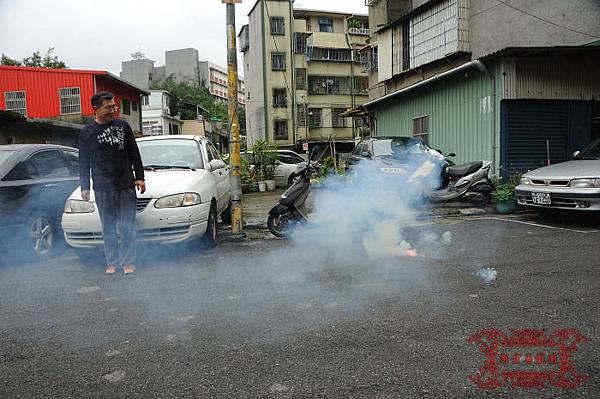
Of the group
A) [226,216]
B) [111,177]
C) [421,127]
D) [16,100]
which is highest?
[16,100]

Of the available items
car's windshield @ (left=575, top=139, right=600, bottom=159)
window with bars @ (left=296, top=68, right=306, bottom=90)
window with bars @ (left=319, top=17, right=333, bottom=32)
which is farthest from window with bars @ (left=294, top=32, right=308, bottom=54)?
car's windshield @ (left=575, top=139, right=600, bottom=159)

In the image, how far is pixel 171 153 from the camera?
22.1 feet

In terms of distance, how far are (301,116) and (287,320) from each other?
32.7 metres

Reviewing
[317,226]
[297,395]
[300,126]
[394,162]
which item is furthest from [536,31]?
[300,126]

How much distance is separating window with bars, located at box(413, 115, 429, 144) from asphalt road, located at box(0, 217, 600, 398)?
28.0 ft

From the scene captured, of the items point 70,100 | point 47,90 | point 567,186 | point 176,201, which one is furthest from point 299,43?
point 176,201

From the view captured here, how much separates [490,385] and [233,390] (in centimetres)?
134

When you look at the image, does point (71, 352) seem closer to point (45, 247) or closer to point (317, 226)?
point (45, 247)

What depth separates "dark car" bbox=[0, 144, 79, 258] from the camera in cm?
550

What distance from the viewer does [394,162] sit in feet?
30.2

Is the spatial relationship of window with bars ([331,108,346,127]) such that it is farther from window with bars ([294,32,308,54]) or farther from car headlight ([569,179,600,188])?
car headlight ([569,179,600,188])

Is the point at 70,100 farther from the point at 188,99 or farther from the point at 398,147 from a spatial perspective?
the point at 188,99

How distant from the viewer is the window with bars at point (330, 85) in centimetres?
3541

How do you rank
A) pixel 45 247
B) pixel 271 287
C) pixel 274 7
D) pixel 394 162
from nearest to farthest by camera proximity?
pixel 271 287 < pixel 45 247 < pixel 394 162 < pixel 274 7
